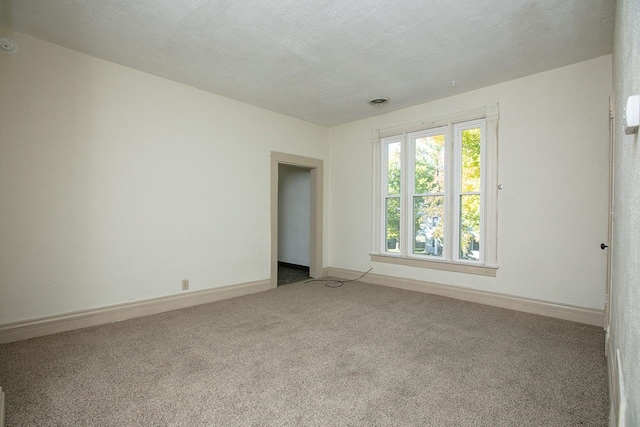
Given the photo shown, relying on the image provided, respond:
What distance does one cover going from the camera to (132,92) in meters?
3.31

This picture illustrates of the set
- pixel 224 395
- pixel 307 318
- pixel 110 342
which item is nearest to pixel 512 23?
pixel 307 318

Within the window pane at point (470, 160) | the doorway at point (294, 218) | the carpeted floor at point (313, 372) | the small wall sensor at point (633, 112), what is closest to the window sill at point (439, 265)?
the carpeted floor at point (313, 372)

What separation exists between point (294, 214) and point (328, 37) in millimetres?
4491

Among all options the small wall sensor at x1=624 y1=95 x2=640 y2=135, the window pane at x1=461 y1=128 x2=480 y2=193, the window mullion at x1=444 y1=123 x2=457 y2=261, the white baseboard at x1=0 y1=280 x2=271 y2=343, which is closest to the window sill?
the window mullion at x1=444 y1=123 x2=457 y2=261

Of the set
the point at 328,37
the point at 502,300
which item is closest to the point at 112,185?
the point at 328,37

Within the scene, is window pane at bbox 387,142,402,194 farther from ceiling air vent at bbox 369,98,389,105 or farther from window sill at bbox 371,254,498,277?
window sill at bbox 371,254,498,277

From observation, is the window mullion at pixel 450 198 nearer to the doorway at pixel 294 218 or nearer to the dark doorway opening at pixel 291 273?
the dark doorway opening at pixel 291 273

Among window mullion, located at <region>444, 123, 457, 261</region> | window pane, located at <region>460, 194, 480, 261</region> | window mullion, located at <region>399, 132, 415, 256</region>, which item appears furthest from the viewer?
window mullion, located at <region>399, 132, 415, 256</region>

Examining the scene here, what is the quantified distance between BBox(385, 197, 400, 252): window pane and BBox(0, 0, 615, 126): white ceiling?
1.74 metres

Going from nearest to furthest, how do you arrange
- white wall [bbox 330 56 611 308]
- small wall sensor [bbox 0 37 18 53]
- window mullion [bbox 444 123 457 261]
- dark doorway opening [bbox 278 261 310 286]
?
small wall sensor [bbox 0 37 18 53]
white wall [bbox 330 56 611 308]
window mullion [bbox 444 123 457 261]
dark doorway opening [bbox 278 261 310 286]

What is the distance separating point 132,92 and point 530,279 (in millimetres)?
4890

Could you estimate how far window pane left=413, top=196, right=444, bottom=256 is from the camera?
428 centimetres

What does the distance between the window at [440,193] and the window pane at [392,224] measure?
15 millimetres

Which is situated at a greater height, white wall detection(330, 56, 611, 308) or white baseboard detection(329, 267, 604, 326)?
white wall detection(330, 56, 611, 308)
